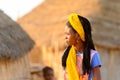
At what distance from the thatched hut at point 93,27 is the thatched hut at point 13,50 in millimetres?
5148

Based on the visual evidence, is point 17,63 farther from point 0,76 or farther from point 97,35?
point 97,35

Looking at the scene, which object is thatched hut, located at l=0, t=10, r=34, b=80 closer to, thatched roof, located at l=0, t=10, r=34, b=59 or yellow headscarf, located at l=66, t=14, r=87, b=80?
thatched roof, located at l=0, t=10, r=34, b=59

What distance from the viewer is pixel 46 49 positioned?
811 inches

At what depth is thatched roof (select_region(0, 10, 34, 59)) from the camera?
40.3ft

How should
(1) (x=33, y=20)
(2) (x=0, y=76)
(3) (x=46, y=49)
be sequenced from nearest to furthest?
1. (2) (x=0, y=76)
2. (3) (x=46, y=49)
3. (1) (x=33, y=20)

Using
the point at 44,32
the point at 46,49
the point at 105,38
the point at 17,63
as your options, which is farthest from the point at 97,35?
the point at 17,63

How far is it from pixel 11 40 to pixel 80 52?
7.63m

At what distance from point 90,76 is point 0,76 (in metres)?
7.13

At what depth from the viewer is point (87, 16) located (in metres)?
20.1

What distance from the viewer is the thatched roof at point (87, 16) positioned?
1908 cm

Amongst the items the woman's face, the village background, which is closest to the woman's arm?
the woman's face

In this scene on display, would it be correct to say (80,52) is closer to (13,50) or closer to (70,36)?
(70,36)

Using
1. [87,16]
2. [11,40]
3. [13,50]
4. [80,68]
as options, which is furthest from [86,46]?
[87,16]

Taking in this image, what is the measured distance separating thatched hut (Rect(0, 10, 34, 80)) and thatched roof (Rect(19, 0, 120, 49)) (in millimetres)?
5132
